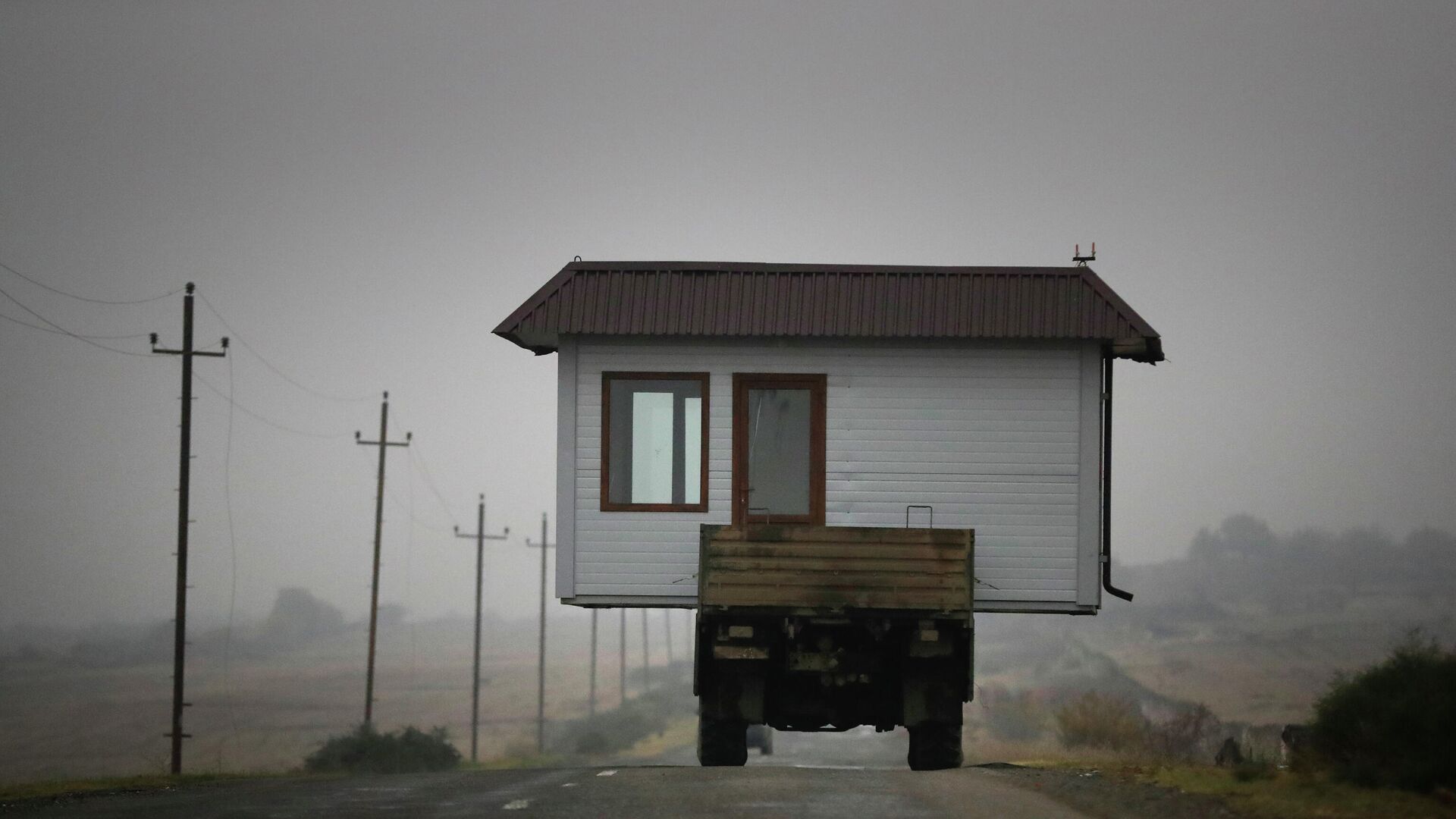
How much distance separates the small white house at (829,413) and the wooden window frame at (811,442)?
0.07 feet

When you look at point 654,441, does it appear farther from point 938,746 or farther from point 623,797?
point 623,797

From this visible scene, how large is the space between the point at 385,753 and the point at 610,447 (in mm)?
28334

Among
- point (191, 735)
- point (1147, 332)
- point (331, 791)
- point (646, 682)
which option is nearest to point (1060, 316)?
point (1147, 332)

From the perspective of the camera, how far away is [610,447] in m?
22.0

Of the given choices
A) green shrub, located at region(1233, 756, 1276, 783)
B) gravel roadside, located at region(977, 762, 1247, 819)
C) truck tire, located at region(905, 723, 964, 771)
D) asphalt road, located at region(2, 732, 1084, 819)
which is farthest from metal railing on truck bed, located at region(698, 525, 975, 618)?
green shrub, located at region(1233, 756, 1276, 783)

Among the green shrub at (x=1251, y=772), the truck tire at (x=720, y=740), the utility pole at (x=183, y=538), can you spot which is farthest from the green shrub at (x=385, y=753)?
the green shrub at (x=1251, y=772)

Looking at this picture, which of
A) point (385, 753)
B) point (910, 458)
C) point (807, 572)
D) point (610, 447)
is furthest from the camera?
point (385, 753)

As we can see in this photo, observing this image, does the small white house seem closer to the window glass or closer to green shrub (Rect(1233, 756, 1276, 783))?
the window glass

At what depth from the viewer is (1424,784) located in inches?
521

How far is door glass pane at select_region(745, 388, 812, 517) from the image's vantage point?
2181cm

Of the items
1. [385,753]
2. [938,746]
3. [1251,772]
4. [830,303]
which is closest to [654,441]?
[830,303]

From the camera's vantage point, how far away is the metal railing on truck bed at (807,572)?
2027 cm

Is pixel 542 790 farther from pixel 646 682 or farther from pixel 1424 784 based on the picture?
pixel 646 682

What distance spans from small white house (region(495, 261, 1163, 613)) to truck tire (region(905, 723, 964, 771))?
5.81 feet
